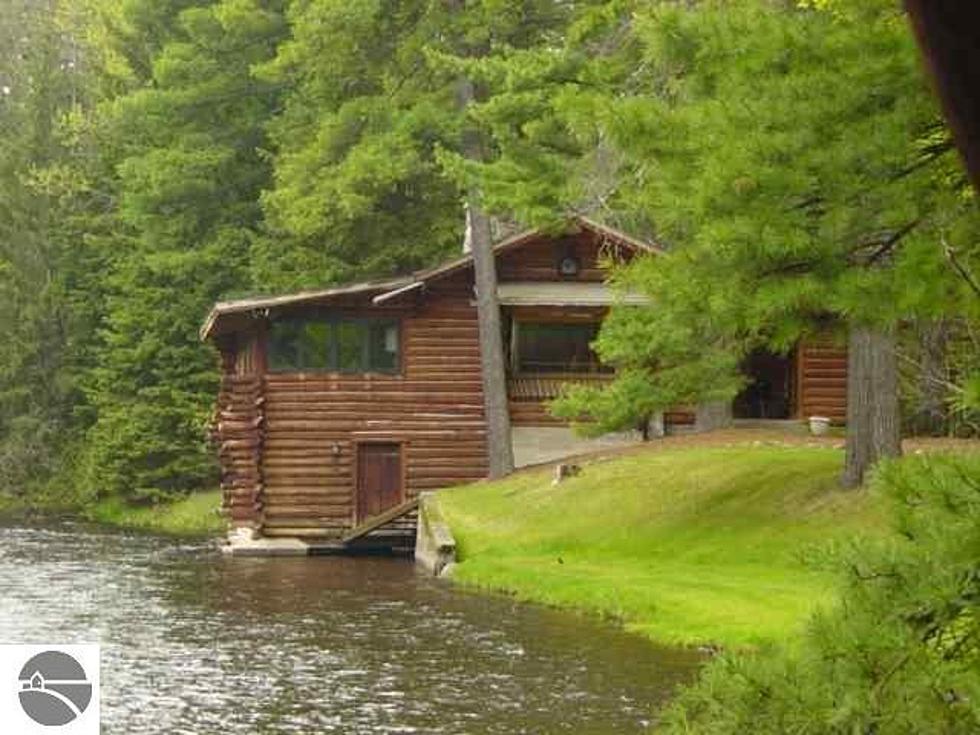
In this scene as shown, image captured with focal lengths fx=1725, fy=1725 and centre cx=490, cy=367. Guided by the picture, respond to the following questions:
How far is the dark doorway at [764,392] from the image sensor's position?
133 feet

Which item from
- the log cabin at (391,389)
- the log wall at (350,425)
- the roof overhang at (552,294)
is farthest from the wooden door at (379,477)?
the roof overhang at (552,294)

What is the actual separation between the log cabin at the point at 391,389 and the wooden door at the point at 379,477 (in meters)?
0.02

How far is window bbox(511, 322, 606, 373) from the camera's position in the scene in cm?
3772

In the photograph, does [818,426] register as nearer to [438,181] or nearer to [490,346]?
[490,346]

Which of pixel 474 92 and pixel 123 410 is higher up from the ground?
pixel 474 92

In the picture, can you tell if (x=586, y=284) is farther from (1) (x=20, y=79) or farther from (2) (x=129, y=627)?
(1) (x=20, y=79)

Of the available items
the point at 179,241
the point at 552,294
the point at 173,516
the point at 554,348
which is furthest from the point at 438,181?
the point at 173,516

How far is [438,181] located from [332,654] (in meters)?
24.9

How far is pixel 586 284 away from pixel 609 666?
2031 cm

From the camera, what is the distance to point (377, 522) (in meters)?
34.2

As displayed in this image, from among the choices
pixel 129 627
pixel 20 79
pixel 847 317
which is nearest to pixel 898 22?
pixel 847 317

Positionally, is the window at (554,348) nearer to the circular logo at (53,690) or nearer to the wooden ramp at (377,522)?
the wooden ramp at (377,522)

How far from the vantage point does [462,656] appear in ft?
59.0

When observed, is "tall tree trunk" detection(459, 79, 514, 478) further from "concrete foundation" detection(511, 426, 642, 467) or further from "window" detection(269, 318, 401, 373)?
"window" detection(269, 318, 401, 373)
